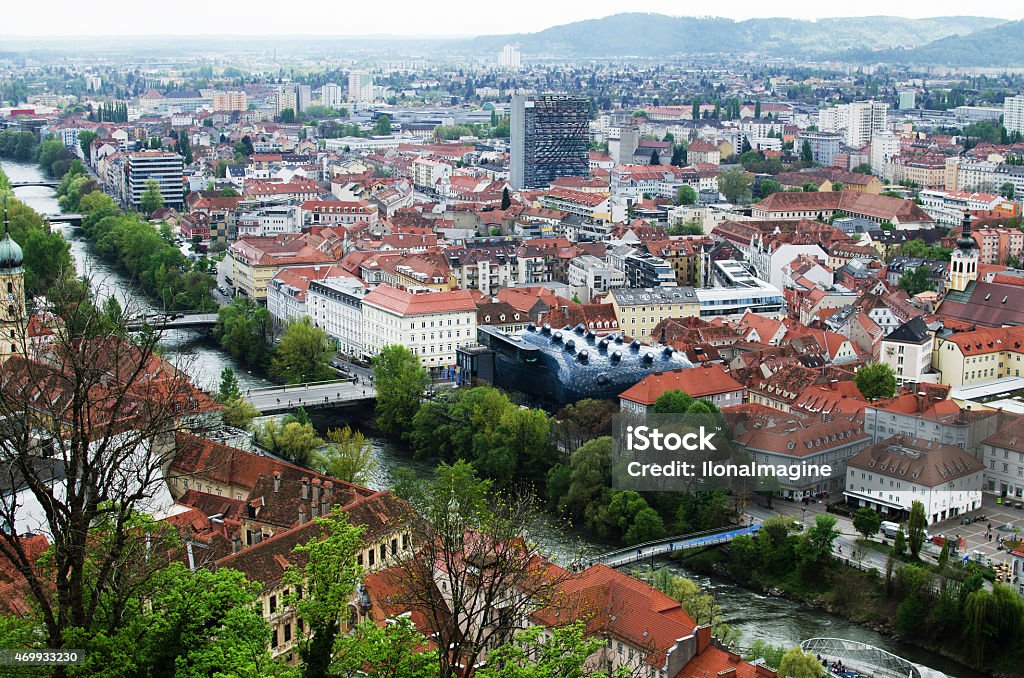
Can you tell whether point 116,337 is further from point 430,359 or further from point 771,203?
point 771,203

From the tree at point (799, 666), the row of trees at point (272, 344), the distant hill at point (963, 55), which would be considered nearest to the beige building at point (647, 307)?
the row of trees at point (272, 344)

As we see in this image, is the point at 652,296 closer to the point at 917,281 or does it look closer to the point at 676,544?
the point at 917,281

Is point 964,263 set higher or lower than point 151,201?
higher

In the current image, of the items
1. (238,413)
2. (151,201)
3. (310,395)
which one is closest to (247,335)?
(310,395)

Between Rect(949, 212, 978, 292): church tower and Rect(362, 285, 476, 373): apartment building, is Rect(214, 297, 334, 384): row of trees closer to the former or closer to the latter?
Rect(362, 285, 476, 373): apartment building

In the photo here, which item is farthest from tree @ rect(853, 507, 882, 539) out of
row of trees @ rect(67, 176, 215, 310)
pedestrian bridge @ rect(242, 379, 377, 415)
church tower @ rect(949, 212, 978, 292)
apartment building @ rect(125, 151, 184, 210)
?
apartment building @ rect(125, 151, 184, 210)
